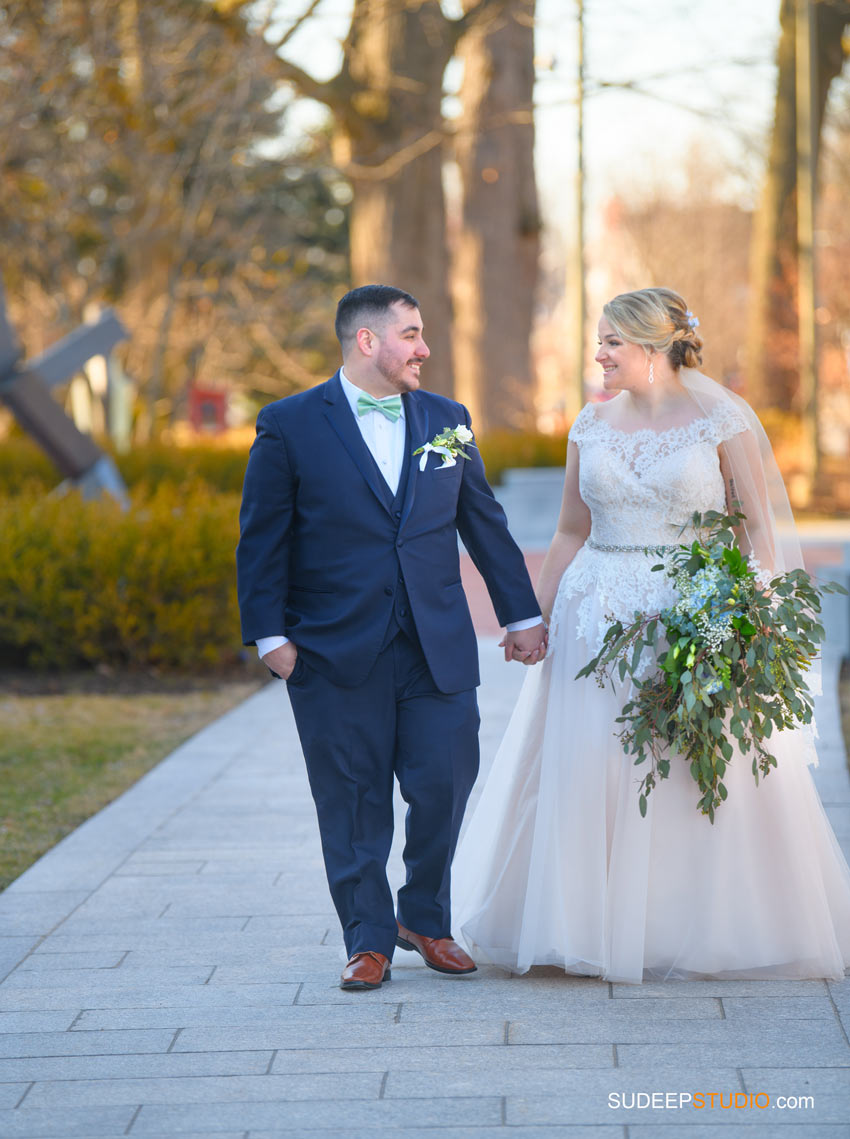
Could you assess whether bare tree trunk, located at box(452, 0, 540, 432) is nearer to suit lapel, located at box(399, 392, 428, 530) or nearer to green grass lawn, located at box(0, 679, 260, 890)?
green grass lawn, located at box(0, 679, 260, 890)

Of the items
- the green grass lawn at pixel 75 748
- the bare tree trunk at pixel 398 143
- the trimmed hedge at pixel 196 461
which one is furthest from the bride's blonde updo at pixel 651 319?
the trimmed hedge at pixel 196 461

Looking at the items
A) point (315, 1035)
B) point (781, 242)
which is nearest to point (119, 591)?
point (315, 1035)

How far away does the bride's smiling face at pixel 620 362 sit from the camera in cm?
446

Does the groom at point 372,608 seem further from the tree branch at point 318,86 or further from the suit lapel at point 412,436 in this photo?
the tree branch at point 318,86

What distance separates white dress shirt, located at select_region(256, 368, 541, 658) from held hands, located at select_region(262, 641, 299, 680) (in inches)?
2.2

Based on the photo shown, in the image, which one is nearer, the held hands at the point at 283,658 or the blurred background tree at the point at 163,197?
the held hands at the point at 283,658

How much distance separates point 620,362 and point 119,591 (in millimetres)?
6067

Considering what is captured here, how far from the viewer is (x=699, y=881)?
434cm

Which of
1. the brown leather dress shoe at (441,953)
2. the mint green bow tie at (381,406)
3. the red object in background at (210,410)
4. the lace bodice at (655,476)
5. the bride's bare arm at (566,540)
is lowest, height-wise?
the red object in background at (210,410)

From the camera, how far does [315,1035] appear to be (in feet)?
12.9

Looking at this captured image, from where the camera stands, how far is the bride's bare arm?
4746mm

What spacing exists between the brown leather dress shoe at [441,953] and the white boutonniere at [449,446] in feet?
4.65

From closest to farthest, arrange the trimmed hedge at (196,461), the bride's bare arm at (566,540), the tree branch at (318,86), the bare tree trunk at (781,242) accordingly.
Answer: the bride's bare arm at (566,540) → the tree branch at (318,86) → the trimmed hedge at (196,461) → the bare tree trunk at (781,242)

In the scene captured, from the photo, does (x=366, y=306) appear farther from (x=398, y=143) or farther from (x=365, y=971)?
(x=398, y=143)
